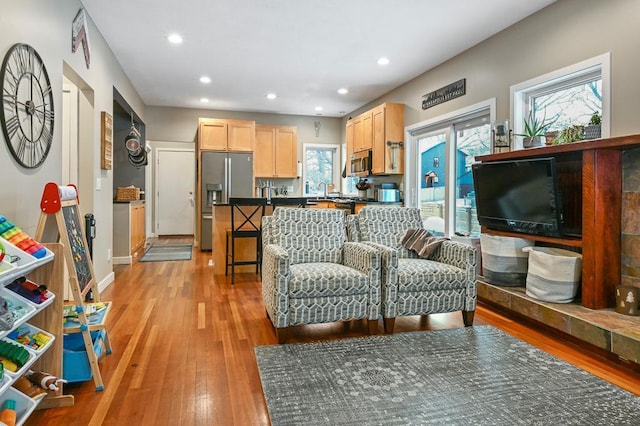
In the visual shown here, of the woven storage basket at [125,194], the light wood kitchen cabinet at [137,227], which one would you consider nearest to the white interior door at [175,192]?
the light wood kitchen cabinet at [137,227]

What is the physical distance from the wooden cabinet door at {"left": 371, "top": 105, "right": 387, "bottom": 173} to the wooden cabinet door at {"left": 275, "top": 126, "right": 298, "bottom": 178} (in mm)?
2275

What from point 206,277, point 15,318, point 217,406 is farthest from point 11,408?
point 206,277

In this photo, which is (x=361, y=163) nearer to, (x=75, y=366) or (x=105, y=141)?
(x=105, y=141)

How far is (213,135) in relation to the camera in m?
7.25

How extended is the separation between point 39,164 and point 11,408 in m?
→ 1.65

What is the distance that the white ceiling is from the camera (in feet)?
11.8

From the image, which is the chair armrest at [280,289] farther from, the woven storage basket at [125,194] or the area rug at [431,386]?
the woven storage basket at [125,194]

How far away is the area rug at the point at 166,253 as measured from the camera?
625 cm

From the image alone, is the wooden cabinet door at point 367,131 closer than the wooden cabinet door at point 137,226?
No

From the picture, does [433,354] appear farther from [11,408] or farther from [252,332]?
[11,408]

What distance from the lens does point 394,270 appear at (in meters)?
2.91

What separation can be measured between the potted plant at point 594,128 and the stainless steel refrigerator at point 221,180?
5.36m

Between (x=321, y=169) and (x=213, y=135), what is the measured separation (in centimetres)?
256

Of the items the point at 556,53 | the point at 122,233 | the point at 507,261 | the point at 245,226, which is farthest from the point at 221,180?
the point at 556,53
